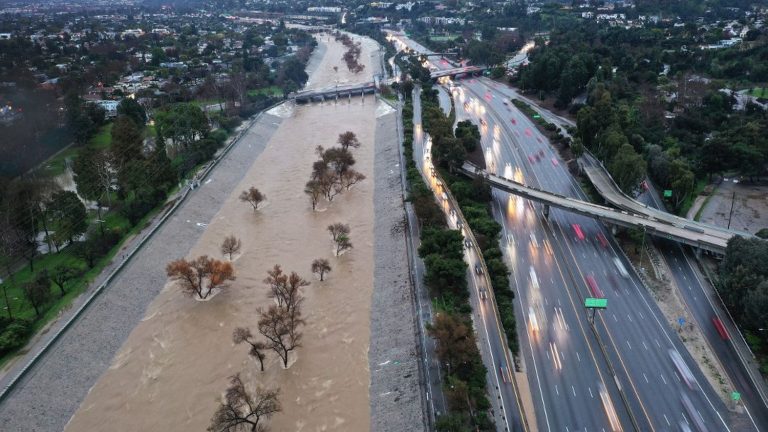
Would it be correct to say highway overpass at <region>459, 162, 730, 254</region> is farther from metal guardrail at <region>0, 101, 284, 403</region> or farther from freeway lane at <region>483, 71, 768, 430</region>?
metal guardrail at <region>0, 101, 284, 403</region>

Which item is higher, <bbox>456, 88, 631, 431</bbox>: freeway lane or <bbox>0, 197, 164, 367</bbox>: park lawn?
<bbox>456, 88, 631, 431</bbox>: freeway lane

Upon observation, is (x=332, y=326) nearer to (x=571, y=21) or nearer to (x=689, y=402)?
(x=689, y=402)

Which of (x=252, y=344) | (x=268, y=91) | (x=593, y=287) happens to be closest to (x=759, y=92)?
(x=593, y=287)

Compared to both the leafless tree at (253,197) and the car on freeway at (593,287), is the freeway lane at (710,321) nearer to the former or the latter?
the car on freeway at (593,287)

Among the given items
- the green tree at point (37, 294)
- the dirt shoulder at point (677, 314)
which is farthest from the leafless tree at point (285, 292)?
the dirt shoulder at point (677, 314)

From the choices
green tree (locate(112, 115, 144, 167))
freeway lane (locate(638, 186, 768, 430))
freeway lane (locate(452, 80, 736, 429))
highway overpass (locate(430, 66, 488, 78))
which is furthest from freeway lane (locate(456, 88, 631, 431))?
highway overpass (locate(430, 66, 488, 78))
